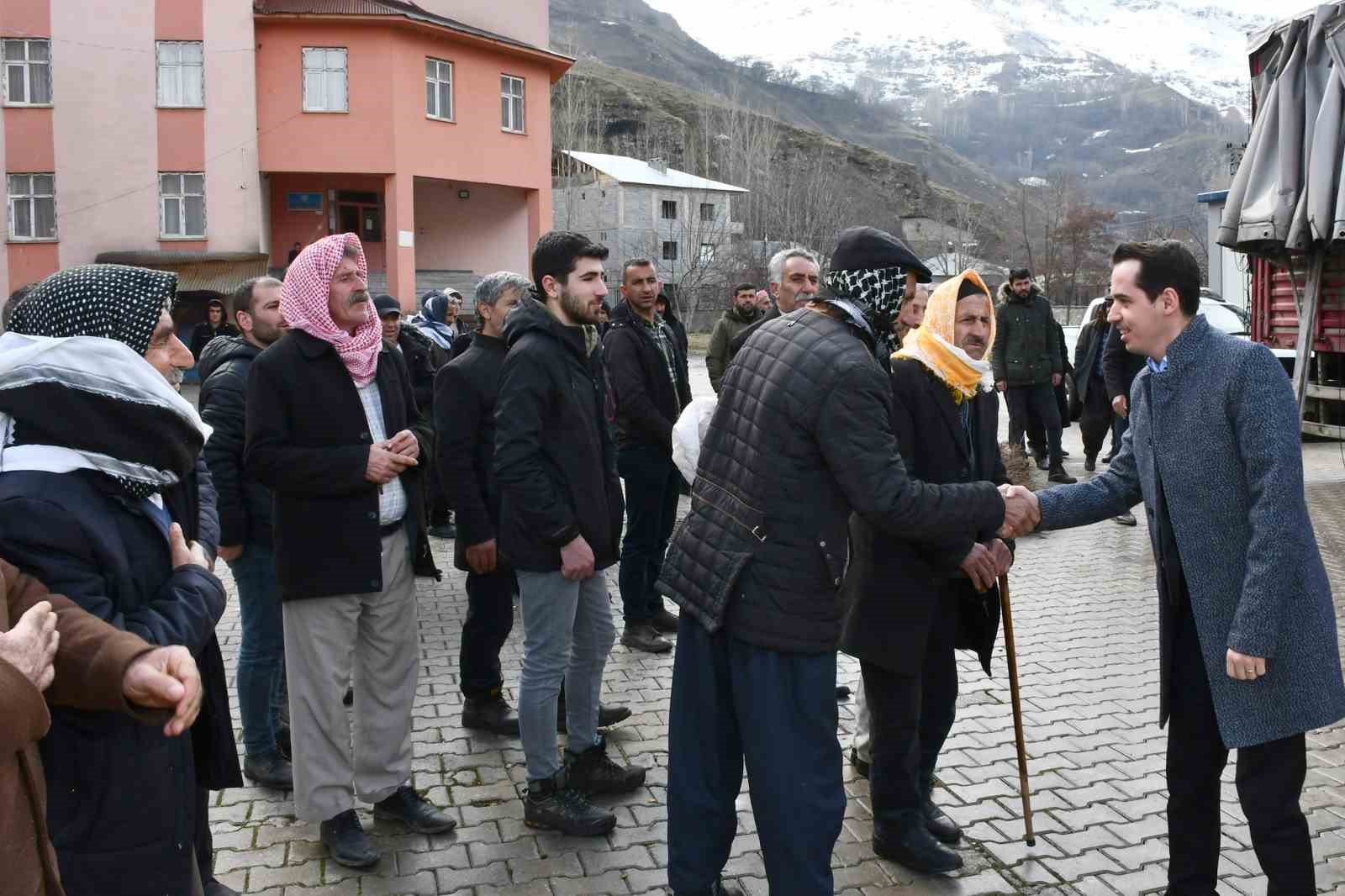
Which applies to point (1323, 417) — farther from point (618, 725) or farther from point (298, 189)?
point (298, 189)

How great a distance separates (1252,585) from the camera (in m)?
3.43

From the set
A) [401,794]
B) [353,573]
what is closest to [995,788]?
[401,794]

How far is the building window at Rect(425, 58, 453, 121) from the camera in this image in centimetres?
3472

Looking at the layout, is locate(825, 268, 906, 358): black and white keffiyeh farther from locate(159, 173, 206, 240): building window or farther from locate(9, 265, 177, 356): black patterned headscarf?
locate(159, 173, 206, 240): building window

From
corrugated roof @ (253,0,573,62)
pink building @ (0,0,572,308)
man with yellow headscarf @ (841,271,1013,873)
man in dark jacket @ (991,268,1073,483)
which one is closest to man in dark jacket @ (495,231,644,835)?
man with yellow headscarf @ (841,271,1013,873)

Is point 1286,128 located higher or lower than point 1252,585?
higher

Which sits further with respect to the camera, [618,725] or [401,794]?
[618,725]

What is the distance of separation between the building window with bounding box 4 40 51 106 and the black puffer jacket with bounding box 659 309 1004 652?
34938 mm

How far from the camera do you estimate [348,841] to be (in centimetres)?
434

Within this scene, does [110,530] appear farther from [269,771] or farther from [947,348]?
[947,348]

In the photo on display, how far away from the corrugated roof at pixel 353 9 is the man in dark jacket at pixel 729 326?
25632 mm

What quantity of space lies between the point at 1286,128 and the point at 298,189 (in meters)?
30.7

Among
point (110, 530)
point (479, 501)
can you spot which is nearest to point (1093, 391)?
point (479, 501)

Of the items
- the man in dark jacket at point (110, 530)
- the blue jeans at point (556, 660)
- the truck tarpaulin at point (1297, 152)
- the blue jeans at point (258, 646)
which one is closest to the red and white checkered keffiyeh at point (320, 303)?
the blue jeans at point (556, 660)
